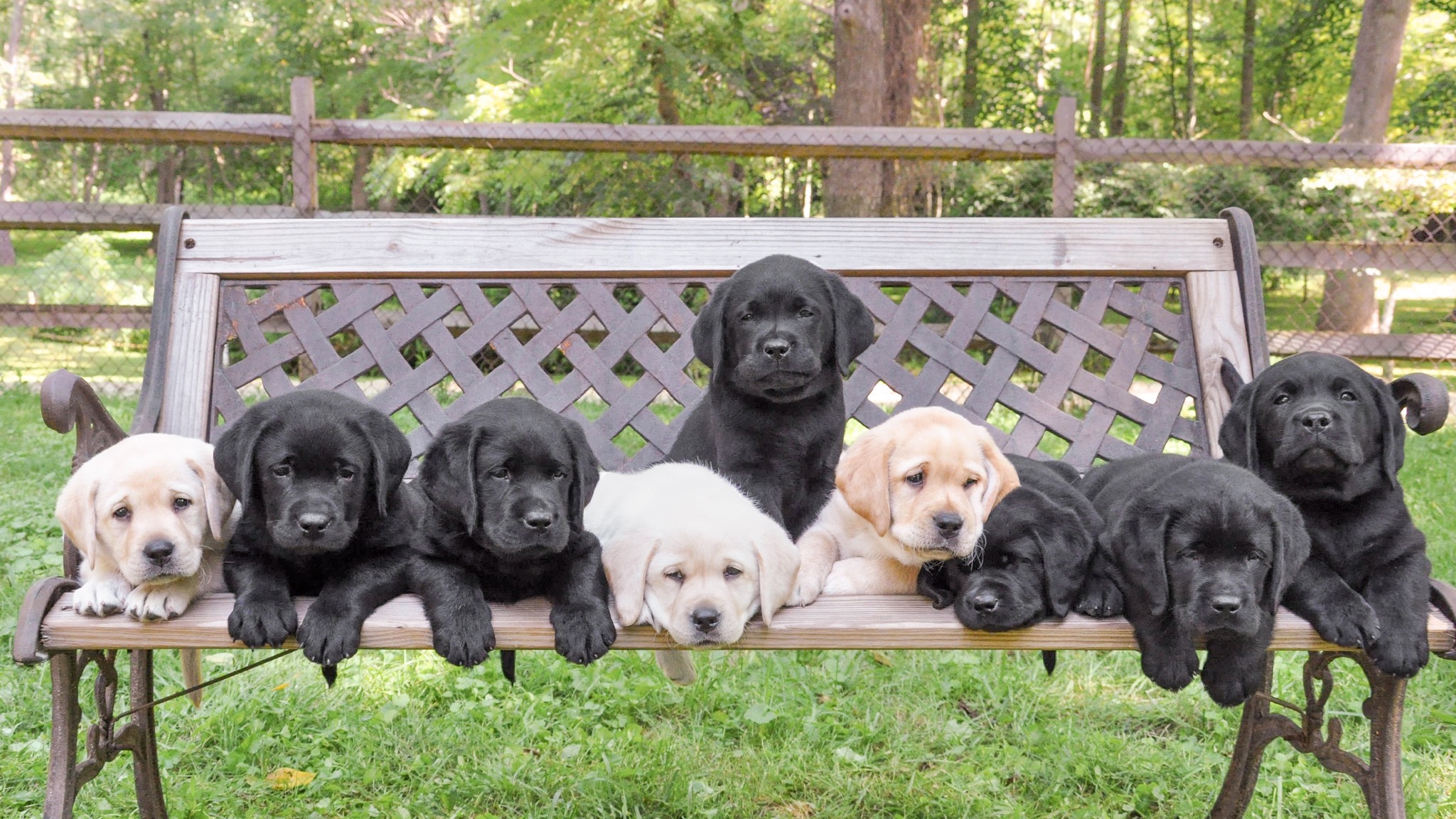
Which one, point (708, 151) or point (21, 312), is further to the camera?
point (21, 312)

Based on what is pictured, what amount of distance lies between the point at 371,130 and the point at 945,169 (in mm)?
7148

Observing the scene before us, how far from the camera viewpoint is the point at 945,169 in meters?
12.6

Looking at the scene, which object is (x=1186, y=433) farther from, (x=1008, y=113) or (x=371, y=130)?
(x=1008, y=113)

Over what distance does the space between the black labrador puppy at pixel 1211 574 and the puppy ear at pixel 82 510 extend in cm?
239

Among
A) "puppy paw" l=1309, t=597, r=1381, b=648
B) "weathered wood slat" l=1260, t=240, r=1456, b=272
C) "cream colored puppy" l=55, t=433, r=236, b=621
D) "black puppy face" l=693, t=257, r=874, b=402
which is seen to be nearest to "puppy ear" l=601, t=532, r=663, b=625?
"black puppy face" l=693, t=257, r=874, b=402

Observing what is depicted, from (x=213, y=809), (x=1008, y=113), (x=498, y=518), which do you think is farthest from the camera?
(x=1008, y=113)

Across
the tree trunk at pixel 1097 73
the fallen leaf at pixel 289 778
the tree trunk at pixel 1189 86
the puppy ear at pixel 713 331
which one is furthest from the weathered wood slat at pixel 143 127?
the tree trunk at pixel 1189 86

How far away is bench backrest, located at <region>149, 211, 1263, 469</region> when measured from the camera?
159 inches

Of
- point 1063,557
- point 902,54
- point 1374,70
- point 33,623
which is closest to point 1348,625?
point 1063,557

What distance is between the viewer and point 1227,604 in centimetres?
247

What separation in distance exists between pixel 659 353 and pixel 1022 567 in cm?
184

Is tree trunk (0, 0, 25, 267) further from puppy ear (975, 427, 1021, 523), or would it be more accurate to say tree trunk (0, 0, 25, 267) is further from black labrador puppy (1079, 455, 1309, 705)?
black labrador puppy (1079, 455, 1309, 705)

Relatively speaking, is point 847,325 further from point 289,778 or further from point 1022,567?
point 289,778

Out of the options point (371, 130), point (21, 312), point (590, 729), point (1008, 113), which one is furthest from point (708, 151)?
point (1008, 113)
